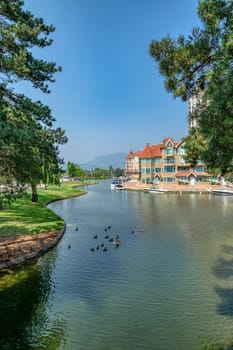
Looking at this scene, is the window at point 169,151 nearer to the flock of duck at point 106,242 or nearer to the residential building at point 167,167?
the residential building at point 167,167

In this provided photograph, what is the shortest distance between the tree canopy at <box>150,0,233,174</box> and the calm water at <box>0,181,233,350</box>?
5.18m

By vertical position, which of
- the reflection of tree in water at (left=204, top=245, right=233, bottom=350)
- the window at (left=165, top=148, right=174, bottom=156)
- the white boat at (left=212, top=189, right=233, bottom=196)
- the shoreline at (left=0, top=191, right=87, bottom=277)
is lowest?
the reflection of tree in water at (left=204, top=245, right=233, bottom=350)

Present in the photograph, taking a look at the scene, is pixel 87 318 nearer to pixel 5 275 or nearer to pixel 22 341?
pixel 22 341

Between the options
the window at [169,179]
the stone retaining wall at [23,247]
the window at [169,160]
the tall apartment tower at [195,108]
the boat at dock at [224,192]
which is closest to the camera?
the tall apartment tower at [195,108]

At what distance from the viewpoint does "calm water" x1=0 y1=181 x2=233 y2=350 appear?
25.4 ft

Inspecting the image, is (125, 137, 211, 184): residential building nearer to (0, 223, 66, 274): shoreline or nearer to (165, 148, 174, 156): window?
(165, 148, 174, 156): window

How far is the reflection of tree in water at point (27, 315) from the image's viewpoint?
7.54 meters

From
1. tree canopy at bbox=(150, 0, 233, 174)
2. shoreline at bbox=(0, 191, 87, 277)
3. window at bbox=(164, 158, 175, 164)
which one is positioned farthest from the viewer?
window at bbox=(164, 158, 175, 164)

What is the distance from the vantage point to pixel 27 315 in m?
8.92

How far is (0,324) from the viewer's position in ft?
27.5

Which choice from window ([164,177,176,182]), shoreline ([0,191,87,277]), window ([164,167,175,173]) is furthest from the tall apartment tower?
window ([164,177,176,182])

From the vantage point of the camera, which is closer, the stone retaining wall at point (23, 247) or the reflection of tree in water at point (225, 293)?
the reflection of tree in water at point (225, 293)

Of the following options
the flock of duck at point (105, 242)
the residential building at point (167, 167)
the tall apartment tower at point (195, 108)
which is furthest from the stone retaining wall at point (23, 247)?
the residential building at point (167, 167)

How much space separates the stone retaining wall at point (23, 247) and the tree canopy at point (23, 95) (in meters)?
4.13
